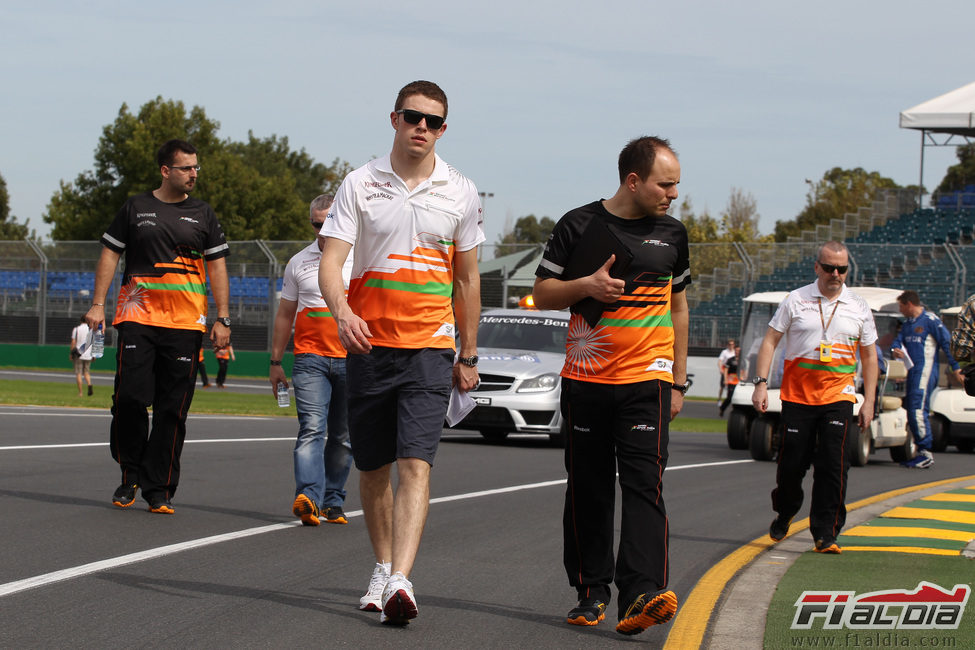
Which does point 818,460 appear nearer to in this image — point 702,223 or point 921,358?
point 921,358

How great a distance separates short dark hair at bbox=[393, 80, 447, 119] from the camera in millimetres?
5773

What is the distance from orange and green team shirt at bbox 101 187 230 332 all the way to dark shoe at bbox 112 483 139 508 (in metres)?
1.05

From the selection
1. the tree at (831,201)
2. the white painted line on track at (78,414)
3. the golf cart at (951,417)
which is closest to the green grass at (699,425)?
the golf cart at (951,417)

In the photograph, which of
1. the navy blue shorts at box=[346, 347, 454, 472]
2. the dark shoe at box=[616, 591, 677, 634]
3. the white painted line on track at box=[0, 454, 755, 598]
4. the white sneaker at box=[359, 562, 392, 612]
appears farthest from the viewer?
the white painted line on track at box=[0, 454, 755, 598]

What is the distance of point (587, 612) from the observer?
5730mm

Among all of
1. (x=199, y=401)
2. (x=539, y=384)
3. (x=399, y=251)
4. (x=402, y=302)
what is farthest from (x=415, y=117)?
(x=199, y=401)

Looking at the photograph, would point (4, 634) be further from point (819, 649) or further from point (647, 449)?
point (819, 649)

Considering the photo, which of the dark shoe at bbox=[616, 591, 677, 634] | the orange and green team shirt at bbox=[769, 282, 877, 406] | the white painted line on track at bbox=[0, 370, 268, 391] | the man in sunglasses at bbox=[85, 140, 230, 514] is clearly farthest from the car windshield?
the white painted line on track at bbox=[0, 370, 268, 391]

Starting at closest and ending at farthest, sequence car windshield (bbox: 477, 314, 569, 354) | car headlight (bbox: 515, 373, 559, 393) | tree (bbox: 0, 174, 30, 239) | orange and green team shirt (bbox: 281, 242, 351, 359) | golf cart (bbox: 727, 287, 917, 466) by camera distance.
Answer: orange and green team shirt (bbox: 281, 242, 351, 359) < golf cart (bbox: 727, 287, 917, 466) < car headlight (bbox: 515, 373, 559, 393) < car windshield (bbox: 477, 314, 569, 354) < tree (bbox: 0, 174, 30, 239)

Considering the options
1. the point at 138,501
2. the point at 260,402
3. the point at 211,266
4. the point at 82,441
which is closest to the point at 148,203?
the point at 211,266

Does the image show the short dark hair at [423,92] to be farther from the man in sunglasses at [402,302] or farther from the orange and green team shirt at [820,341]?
the orange and green team shirt at [820,341]

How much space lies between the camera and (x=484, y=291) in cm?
3716

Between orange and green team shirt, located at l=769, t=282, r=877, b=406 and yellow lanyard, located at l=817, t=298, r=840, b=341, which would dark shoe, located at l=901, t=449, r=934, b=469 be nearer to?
orange and green team shirt, located at l=769, t=282, r=877, b=406

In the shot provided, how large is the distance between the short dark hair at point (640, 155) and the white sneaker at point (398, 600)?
1908 millimetres
